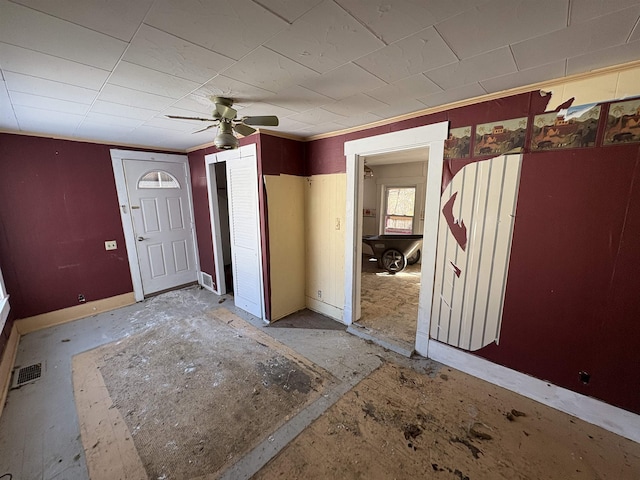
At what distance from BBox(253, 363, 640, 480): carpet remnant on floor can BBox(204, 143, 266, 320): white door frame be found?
179cm

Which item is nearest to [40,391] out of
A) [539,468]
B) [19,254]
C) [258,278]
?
[19,254]

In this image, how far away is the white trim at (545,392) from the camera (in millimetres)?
1657

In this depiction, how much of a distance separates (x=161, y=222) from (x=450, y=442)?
434 centimetres

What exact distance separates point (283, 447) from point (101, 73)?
249cm

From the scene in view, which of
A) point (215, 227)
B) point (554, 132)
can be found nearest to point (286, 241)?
point (215, 227)

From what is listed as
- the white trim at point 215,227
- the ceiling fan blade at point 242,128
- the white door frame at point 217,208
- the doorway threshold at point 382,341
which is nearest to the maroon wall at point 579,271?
the doorway threshold at point 382,341

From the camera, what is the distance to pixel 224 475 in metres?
1.44

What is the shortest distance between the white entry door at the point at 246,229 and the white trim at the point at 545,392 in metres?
2.16

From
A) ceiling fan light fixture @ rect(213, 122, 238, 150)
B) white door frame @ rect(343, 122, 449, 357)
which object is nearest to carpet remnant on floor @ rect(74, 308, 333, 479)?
white door frame @ rect(343, 122, 449, 357)

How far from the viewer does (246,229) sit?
327cm

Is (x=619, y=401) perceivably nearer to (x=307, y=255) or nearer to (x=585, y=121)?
(x=585, y=121)

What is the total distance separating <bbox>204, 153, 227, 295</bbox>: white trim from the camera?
12.1 feet

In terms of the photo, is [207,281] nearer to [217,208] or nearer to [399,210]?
[217,208]

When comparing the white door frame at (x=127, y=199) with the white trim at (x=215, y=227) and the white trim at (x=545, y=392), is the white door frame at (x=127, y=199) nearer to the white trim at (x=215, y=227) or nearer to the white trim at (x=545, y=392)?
the white trim at (x=215, y=227)
